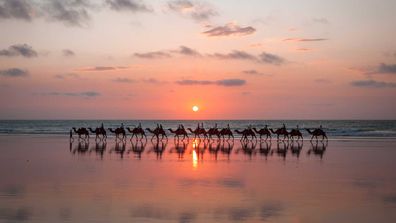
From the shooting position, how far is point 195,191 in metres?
11.5

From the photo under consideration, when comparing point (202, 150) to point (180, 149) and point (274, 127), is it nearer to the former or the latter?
point (180, 149)

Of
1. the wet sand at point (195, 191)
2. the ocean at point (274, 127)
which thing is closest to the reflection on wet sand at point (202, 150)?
the wet sand at point (195, 191)

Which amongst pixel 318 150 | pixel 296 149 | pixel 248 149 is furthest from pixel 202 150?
pixel 318 150

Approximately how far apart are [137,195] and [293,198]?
307 centimetres

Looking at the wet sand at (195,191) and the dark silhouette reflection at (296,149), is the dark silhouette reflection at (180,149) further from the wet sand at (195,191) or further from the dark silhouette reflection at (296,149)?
the dark silhouette reflection at (296,149)

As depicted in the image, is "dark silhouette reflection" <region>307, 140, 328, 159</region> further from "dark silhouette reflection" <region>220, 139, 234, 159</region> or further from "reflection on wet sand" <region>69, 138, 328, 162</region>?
"dark silhouette reflection" <region>220, 139, 234, 159</region>

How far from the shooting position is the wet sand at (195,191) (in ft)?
29.6

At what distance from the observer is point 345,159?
66.9 ft

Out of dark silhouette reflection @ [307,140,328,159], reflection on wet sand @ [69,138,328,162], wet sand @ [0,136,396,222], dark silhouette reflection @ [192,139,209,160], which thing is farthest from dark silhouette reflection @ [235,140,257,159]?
Result: wet sand @ [0,136,396,222]

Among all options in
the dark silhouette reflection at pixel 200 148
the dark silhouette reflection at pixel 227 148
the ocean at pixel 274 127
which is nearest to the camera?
the dark silhouette reflection at pixel 200 148

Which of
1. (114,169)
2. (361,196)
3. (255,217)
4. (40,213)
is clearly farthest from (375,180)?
(40,213)

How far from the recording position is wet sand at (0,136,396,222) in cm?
902

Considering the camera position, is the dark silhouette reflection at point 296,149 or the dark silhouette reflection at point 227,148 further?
the dark silhouette reflection at point 227,148

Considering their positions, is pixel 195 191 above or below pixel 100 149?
below
